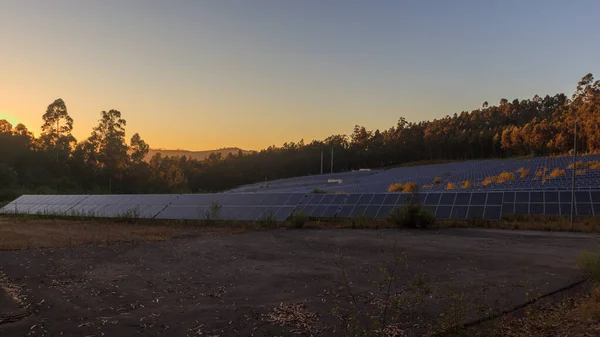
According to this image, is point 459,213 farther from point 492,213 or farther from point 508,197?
point 508,197

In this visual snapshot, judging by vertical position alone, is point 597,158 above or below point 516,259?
above

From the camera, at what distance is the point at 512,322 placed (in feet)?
18.1

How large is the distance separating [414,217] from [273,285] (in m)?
11.7

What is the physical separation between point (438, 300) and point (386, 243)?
7.20 m

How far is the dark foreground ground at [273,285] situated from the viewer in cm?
577

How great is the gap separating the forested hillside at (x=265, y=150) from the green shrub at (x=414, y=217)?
45410 mm

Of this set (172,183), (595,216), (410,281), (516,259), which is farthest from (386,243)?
(172,183)

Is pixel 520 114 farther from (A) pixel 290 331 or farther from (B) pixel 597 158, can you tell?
(A) pixel 290 331

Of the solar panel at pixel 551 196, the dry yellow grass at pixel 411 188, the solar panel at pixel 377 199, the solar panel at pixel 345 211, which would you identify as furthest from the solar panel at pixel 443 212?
the solar panel at pixel 551 196

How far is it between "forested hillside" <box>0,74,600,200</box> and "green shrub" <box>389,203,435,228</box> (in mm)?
45410

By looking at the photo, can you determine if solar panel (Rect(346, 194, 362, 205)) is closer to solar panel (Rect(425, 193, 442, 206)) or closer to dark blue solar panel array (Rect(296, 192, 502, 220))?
dark blue solar panel array (Rect(296, 192, 502, 220))

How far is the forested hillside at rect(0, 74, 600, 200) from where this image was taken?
60.4m

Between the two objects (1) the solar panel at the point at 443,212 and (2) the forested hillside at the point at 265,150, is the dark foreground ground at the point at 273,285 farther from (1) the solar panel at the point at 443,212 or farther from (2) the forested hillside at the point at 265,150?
(2) the forested hillside at the point at 265,150

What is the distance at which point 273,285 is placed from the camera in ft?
26.9
